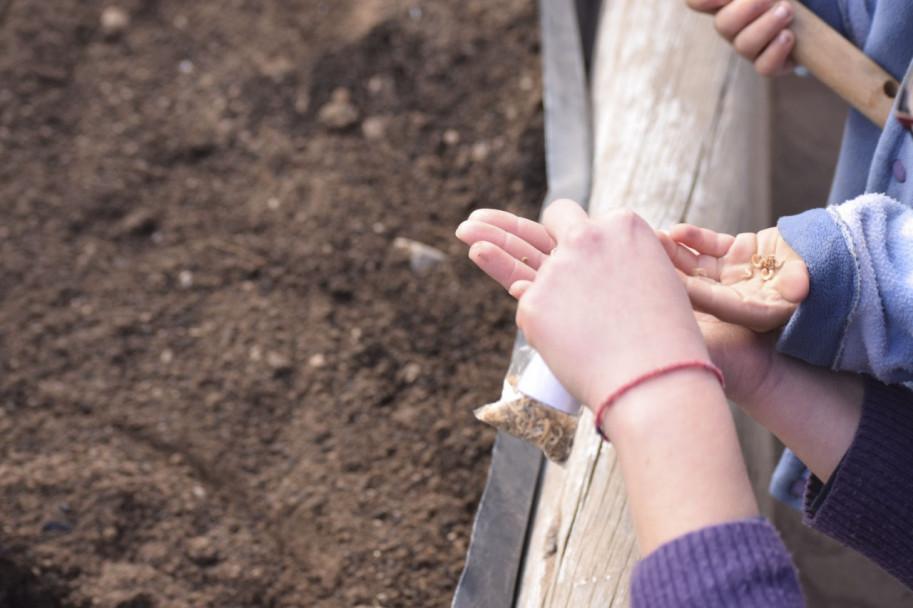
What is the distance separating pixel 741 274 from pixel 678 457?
371mm

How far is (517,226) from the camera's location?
3.71 ft

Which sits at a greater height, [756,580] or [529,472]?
[756,580]

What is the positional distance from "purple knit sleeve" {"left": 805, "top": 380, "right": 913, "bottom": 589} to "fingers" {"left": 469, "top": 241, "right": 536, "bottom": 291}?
0.49 m

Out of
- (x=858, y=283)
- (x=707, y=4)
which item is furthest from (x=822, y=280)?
(x=707, y=4)

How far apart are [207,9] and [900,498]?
2257mm

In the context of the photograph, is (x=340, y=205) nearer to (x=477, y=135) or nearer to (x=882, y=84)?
(x=477, y=135)

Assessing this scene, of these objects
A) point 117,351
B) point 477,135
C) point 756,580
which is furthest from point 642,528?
point 477,135

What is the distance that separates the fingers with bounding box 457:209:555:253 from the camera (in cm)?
110

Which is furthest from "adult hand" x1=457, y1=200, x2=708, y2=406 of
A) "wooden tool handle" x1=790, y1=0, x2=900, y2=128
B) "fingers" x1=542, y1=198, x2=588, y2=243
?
"wooden tool handle" x1=790, y1=0, x2=900, y2=128

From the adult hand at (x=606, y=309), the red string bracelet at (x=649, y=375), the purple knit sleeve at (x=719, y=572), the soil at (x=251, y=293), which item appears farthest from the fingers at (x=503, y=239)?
the soil at (x=251, y=293)

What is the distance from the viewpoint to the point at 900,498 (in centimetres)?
111

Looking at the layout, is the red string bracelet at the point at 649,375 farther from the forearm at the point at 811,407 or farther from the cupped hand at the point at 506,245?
the forearm at the point at 811,407

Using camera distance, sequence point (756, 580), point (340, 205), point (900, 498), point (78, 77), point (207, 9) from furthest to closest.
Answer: point (207, 9) → point (78, 77) → point (340, 205) → point (900, 498) → point (756, 580)

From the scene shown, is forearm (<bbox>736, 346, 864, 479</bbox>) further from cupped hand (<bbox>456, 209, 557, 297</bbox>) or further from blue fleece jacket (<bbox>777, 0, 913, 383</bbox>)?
cupped hand (<bbox>456, 209, 557, 297</bbox>)
